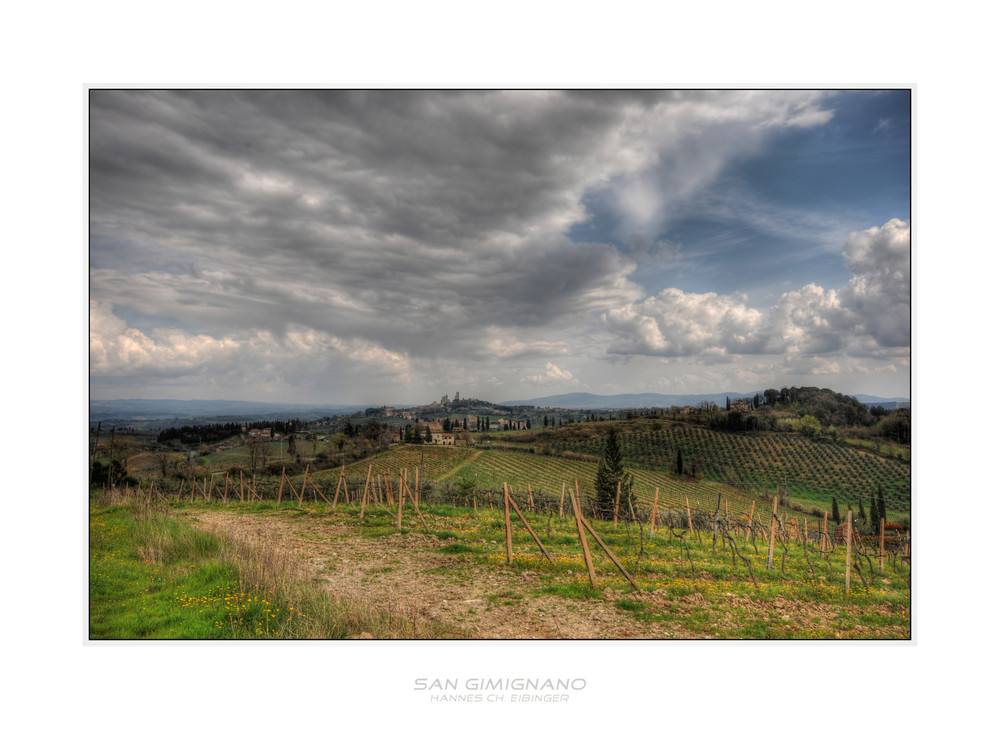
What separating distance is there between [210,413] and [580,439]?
21.3m

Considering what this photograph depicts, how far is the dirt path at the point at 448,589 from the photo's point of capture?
17.0ft

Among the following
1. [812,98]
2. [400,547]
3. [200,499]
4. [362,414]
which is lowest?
[200,499]

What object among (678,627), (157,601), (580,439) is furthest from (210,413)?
(580,439)

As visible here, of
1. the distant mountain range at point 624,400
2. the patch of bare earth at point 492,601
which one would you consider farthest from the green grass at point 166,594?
the distant mountain range at point 624,400

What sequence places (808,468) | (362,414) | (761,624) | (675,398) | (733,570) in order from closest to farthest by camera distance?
(761,624) < (733,570) < (675,398) < (362,414) < (808,468)

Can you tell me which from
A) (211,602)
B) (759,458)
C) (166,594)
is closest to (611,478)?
(759,458)

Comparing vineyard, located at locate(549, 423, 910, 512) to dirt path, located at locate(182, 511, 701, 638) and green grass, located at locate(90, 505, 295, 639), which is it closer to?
dirt path, located at locate(182, 511, 701, 638)

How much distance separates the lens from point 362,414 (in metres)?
11.9

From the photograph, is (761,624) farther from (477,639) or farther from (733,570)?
(477,639)

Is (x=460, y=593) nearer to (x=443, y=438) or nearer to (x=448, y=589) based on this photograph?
(x=448, y=589)

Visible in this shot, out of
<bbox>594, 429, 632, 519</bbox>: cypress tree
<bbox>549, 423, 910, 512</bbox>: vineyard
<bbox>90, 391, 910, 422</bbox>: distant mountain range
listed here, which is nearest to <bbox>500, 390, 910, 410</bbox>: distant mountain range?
<bbox>90, 391, 910, 422</bbox>: distant mountain range

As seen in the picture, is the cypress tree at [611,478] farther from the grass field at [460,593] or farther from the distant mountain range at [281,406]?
the grass field at [460,593]

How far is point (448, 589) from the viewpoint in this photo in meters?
6.40
